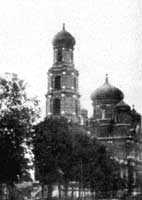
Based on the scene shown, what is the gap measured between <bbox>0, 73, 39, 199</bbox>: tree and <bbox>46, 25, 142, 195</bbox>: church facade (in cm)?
3462

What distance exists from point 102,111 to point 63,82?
1715cm

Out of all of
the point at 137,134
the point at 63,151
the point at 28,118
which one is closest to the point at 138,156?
the point at 137,134

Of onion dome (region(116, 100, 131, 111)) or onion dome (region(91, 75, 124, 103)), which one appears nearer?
onion dome (region(116, 100, 131, 111))

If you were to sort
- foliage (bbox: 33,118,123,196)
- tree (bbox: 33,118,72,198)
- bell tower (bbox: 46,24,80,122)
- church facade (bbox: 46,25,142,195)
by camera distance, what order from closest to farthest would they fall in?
tree (bbox: 33,118,72,198)
foliage (bbox: 33,118,123,196)
bell tower (bbox: 46,24,80,122)
church facade (bbox: 46,25,142,195)

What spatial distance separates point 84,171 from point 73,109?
24893 millimetres

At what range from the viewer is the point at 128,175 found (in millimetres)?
92750

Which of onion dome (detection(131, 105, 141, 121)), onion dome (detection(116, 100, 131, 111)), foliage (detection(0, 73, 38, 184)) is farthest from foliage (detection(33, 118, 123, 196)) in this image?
onion dome (detection(131, 105, 141, 121))

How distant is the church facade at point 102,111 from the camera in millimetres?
88562

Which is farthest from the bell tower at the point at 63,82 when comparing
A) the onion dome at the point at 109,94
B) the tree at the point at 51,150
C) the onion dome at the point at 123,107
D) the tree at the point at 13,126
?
the tree at the point at 13,126

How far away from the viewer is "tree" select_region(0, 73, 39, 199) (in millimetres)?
46219

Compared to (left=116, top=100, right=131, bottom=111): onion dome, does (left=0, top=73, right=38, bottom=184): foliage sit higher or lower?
lower

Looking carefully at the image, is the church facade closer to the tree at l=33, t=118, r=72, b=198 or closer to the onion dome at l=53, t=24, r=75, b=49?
the onion dome at l=53, t=24, r=75, b=49

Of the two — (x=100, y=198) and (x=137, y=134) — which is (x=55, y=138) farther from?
(x=137, y=134)

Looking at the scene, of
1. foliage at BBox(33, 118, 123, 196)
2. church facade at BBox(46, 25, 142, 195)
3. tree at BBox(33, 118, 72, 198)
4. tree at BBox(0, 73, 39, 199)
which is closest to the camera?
tree at BBox(0, 73, 39, 199)
